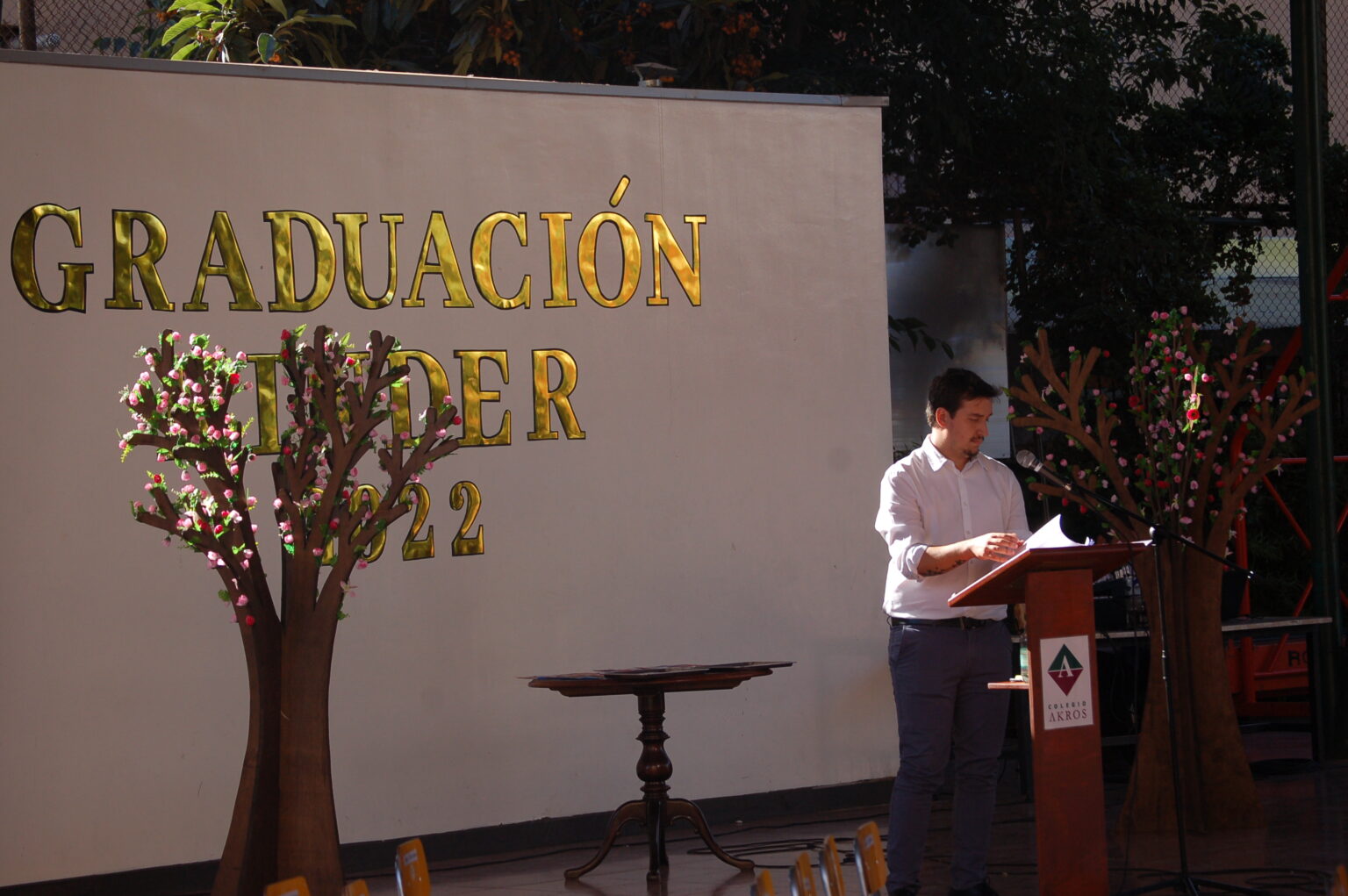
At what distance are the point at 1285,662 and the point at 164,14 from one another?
21.5 ft

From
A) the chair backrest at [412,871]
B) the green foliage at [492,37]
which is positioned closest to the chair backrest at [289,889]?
the chair backrest at [412,871]

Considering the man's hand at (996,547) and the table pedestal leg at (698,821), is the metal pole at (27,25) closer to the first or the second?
the table pedestal leg at (698,821)

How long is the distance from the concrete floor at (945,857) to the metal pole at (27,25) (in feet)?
12.6

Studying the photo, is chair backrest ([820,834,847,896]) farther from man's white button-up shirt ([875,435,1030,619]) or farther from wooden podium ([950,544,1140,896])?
man's white button-up shirt ([875,435,1030,619])

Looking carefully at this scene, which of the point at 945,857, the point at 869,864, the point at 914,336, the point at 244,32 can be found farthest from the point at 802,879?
the point at 914,336

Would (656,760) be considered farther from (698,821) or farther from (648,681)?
(648,681)

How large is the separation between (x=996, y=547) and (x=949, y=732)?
655mm

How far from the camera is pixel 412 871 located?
3.55 metres

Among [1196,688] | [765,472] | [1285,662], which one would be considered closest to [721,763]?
[765,472]

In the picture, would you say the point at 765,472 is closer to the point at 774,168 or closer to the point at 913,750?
the point at 774,168

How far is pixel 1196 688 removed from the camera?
6.09 m

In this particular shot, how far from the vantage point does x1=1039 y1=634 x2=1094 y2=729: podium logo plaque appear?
428cm

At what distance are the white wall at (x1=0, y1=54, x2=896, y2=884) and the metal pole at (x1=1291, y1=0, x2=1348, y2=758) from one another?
94.4 inches

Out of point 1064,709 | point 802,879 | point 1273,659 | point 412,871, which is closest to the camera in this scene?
point 802,879
